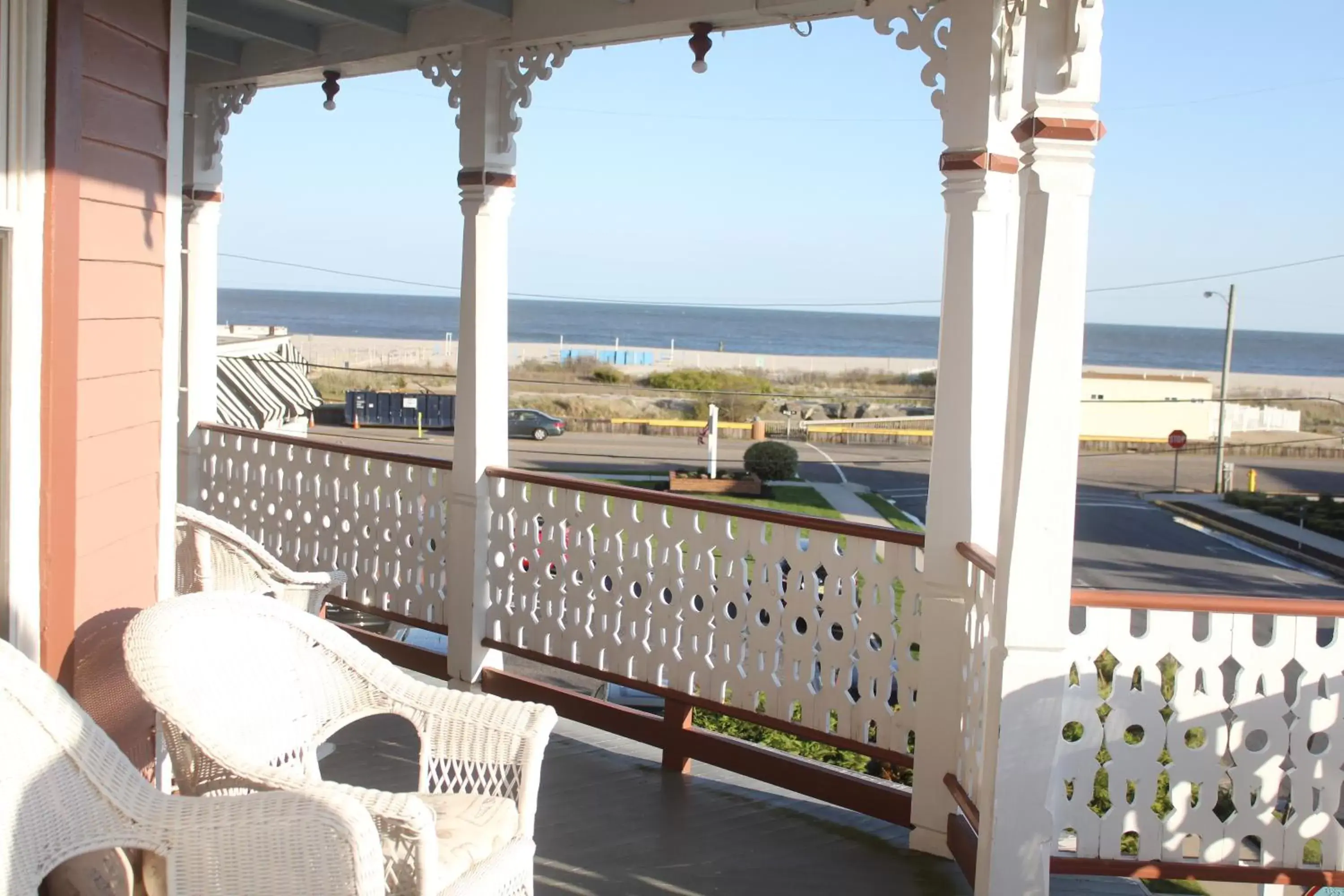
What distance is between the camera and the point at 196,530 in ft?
13.9

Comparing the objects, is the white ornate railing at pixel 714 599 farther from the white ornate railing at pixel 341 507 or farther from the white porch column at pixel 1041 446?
the white porch column at pixel 1041 446

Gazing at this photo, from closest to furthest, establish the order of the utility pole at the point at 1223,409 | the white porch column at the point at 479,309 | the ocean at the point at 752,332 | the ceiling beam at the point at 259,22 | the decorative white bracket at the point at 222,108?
the white porch column at the point at 479,309
the ceiling beam at the point at 259,22
the decorative white bracket at the point at 222,108
the utility pole at the point at 1223,409
the ocean at the point at 752,332

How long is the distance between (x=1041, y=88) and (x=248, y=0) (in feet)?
12.3

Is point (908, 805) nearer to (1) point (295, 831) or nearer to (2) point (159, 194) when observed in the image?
(1) point (295, 831)

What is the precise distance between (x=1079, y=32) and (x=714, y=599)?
2393 mm

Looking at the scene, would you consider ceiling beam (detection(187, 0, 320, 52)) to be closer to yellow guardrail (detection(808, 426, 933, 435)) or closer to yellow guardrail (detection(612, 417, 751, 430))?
yellow guardrail (detection(612, 417, 751, 430))

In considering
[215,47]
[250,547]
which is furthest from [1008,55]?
[215,47]

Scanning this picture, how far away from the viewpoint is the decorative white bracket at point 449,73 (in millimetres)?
5180

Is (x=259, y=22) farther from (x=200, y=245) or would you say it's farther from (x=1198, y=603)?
(x=1198, y=603)

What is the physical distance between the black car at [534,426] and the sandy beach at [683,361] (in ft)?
62.4

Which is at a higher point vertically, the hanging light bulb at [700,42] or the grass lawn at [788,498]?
the hanging light bulb at [700,42]

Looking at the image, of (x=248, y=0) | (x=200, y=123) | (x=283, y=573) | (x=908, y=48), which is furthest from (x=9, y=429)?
(x=200, y=123)

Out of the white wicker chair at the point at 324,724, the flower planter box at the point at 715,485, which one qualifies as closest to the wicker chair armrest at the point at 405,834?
the white wicker chair at the point at 324,724

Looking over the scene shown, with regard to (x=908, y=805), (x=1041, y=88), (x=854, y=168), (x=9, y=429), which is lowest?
(x=908, y=805)
